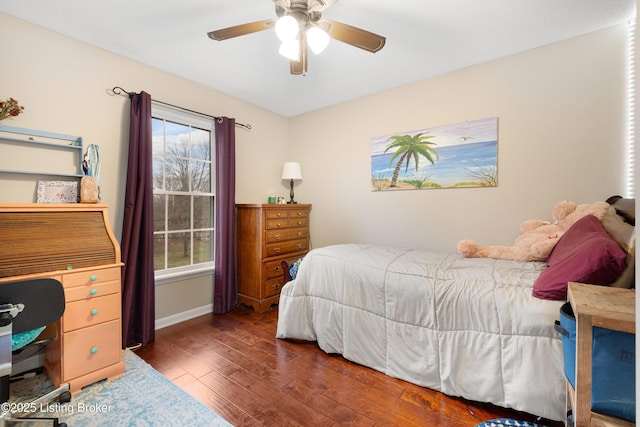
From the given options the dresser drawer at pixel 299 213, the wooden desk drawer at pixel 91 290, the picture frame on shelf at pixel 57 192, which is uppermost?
the picture frame on shelf at pixel 57 192

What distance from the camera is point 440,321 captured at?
66.1 inches

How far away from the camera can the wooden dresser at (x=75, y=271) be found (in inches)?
60.7

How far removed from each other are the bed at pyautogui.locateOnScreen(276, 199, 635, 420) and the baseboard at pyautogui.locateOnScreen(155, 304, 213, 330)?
109 cm

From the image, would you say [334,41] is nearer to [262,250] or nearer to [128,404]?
[262,250]

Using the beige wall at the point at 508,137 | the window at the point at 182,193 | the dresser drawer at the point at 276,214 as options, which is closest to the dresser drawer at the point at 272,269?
the dresser drawer at the point at 276,214

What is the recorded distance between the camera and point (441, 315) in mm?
1676

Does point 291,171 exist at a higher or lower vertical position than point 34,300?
higher

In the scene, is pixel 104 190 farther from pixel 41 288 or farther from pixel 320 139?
pixel 320 139

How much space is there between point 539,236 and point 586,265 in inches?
34.3

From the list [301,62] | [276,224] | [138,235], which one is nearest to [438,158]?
[301,62]

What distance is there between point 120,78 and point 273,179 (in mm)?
1903

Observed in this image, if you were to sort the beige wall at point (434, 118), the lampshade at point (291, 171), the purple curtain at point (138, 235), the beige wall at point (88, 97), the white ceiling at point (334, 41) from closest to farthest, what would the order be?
1. the white ceiling at point (334, 41)
2. the beige wall at point (88, 97)
3. the beige wall at point (434, 118)
4. the purple curtain at point (138, 235)
5. the lampshade at point (291, 171)

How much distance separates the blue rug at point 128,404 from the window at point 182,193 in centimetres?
100

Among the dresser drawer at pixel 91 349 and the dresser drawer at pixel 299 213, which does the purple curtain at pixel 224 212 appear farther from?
the dresser drawer at pixel 91 349
